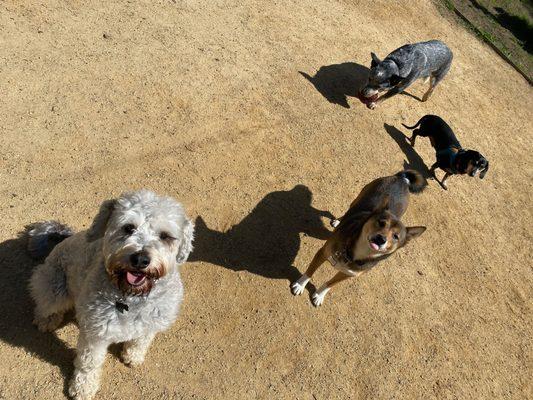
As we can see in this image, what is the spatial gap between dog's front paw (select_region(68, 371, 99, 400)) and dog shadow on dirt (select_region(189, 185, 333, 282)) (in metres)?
2.31

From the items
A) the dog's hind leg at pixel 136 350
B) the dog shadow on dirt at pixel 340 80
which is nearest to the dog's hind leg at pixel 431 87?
the dog shadow on dirt at pixel 340 80

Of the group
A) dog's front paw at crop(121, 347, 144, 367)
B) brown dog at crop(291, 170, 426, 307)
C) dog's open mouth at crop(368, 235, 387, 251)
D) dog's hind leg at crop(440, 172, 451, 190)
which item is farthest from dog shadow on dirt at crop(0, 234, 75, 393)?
dog's hind leg at crop(440, 172, 451, 190)

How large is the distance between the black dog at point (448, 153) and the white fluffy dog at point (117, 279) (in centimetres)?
711

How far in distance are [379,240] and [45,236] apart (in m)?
4.63

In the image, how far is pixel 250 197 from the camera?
7789 millimetres

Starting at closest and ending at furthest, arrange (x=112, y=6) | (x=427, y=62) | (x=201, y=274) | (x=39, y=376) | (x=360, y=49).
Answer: (x=39, y=376), (x=201, y=274), (x=112, y=6), (x=427, y=62), (x=360, y=49)

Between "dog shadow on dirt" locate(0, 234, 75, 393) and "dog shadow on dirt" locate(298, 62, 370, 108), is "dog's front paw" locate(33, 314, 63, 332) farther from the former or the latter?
"dog shadow on dirt" locate(298, 62, 370, 108)

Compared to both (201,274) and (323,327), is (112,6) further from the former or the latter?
(323,327)

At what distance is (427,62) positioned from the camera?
10773 mm

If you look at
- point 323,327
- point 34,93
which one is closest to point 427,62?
point 323,327

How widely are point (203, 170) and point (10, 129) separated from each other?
334cm

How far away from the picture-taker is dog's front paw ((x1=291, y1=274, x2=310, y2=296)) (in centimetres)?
696

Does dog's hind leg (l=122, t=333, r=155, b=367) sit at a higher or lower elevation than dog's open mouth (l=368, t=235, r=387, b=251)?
lower

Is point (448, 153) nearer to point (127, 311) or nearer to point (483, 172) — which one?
point (483, 172)
